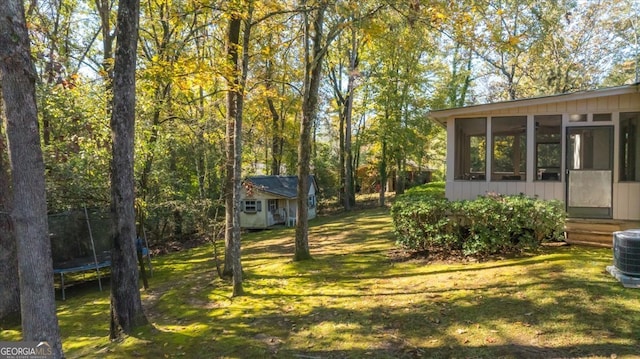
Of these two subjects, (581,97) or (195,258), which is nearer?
(581,97)

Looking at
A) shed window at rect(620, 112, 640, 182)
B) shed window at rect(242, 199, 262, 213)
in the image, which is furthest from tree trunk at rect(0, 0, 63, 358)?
shed window at rect(242, 199, 262, 213)

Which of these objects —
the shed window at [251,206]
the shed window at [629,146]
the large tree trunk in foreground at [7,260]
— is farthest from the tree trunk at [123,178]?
the shed window at [251,206]

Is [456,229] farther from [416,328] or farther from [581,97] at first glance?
[581,97]

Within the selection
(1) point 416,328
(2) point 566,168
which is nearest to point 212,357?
(1) point 416,328

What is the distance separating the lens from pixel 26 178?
12.1ft

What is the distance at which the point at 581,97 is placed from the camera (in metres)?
8.05

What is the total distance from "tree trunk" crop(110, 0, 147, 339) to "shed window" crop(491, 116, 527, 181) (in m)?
7.65

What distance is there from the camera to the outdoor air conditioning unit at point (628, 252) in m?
4.97

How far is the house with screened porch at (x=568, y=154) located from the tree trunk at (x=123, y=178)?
695cm

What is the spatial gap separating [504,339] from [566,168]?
5.81m

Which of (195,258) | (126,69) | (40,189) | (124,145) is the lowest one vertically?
(195,258)

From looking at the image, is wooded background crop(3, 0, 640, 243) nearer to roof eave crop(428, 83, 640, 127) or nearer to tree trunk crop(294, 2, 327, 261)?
tree trunk crop(294, 2, 327, 261)

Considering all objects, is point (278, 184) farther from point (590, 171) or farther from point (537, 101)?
point (590, 171)

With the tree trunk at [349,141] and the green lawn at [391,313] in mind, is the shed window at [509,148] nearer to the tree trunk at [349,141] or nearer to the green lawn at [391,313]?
the green lawn at [391,313]
